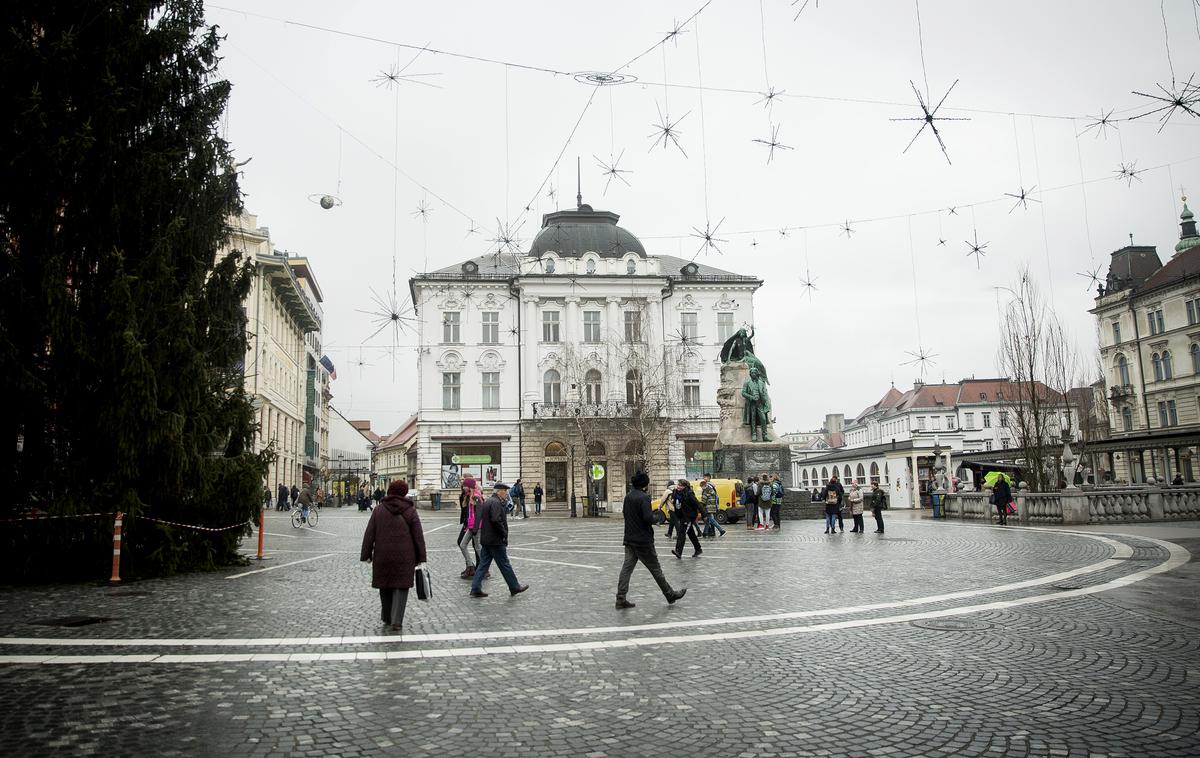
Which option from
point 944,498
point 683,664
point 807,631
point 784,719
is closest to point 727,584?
point 807,631

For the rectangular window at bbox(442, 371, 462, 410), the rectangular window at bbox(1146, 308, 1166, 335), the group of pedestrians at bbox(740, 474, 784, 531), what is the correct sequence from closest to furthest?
the group of pedestrians at bbox(740, 474, 784, 531) → the rectangular window at bbox(442, 371, 462, 410) → the rectangular window at bbox(1146, 308, 1166, 335)

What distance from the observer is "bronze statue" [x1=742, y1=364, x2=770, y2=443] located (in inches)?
1257

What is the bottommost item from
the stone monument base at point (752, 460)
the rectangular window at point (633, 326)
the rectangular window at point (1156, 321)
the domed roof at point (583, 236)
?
the stone monument base at point (752, 460)

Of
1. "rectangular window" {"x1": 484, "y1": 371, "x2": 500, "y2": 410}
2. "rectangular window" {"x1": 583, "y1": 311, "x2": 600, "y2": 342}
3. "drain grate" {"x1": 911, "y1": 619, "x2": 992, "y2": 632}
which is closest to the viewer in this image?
"drain grate" {"x1": 911, "y1": 619, "x2": 992, "y2": 632}

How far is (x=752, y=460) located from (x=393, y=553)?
24406mm

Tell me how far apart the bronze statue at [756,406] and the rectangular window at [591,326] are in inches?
907

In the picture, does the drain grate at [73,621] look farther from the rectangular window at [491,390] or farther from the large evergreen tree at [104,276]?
the rectangular window at [491,390]

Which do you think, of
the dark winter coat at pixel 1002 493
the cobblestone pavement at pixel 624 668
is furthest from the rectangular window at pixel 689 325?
the cobblestone pavement at pixel 624 668

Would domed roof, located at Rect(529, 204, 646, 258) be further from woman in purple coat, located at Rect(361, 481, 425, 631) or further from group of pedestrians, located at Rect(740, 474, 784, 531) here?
woman in purple coat, located at Rect(361, 481, 425, 631)

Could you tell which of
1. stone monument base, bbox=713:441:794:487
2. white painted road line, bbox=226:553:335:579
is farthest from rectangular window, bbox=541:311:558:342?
white painted road line, bbox=226:553:335:579

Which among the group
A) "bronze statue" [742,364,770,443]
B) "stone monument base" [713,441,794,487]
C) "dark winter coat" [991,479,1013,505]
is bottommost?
"dark winter coat" [991,479,1013,505]

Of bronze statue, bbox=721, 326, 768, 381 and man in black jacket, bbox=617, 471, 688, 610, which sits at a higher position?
bronze statue, bbox=721, 326, 768, 381

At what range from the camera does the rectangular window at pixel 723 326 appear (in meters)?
56.1

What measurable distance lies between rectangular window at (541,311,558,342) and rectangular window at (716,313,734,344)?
11.3m
